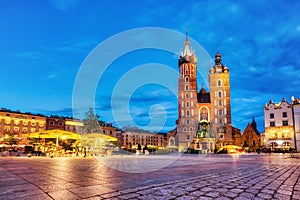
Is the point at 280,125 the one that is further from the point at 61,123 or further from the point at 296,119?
the point at 61,123

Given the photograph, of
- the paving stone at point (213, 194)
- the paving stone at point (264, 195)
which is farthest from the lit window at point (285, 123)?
the paving stone at point (213, 194)

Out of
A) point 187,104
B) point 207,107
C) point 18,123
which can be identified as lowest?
point 18,123

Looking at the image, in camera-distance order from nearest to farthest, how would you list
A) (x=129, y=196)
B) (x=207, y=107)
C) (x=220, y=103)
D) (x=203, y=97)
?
(x=129, y=196) → (x=220, y=103) → (x=207, y=107) → (x=203, y=97)

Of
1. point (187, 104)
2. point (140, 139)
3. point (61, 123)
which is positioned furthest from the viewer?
point (140, 139)

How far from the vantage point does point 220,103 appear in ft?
242

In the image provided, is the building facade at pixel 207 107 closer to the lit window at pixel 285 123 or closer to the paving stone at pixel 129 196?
the lit window at pixel 285 123

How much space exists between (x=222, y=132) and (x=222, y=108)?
7.90m

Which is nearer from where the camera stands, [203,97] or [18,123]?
[18,123]

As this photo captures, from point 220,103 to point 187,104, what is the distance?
10.6 m

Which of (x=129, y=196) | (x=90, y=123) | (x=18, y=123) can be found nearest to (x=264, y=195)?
(x=129, y=196)

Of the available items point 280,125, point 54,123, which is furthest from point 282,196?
point 54,123

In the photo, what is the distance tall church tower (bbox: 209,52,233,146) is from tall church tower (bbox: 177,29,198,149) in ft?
19.3

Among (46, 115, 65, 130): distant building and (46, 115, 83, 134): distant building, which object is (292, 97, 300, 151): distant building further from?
(46, 115, 65, 130): distant building

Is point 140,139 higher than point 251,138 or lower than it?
lower
